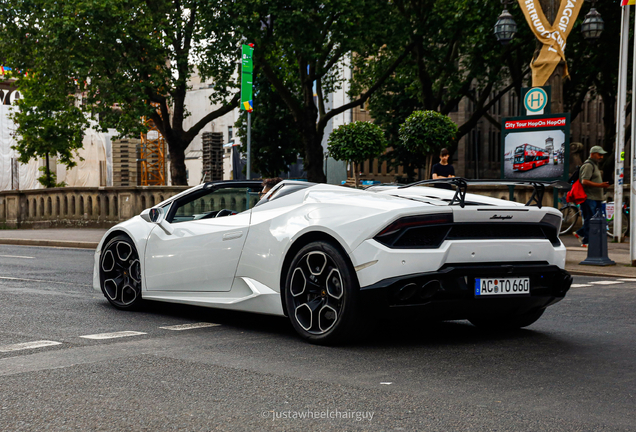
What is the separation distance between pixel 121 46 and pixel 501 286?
80.9 feet

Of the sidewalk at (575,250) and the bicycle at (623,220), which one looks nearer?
the sidewalk at (575,250)

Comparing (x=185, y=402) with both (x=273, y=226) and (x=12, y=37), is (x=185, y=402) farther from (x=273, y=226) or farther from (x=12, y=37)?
(x=12, y=37)

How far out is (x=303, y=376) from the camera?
464 cm

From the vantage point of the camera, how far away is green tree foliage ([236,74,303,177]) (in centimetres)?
4275

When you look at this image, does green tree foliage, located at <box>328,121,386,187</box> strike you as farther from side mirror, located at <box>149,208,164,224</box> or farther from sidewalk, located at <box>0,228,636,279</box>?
side mirror, located at <box>149,208,164,224</box>

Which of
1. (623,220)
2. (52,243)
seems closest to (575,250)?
(623,220)

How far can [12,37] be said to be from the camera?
2828 cm

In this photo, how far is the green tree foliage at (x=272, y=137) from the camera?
42.8 metres

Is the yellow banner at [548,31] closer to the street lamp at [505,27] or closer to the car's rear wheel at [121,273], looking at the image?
the street lamp at [505,27]

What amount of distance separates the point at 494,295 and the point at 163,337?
2.48 meters

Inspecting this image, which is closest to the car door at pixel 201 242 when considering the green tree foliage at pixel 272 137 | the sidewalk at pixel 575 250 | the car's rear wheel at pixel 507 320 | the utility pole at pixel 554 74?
the car's rear wheel at pixel 507 320

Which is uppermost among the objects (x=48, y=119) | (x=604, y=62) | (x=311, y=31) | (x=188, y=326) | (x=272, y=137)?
(x=311, y=31)

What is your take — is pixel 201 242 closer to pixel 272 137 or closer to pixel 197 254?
pixel 197 254

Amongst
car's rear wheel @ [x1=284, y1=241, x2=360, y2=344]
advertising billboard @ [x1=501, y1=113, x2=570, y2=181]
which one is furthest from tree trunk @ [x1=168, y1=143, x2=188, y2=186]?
car's rear wheel @ [x1=284, y1=241, x2=360, y2=344]
